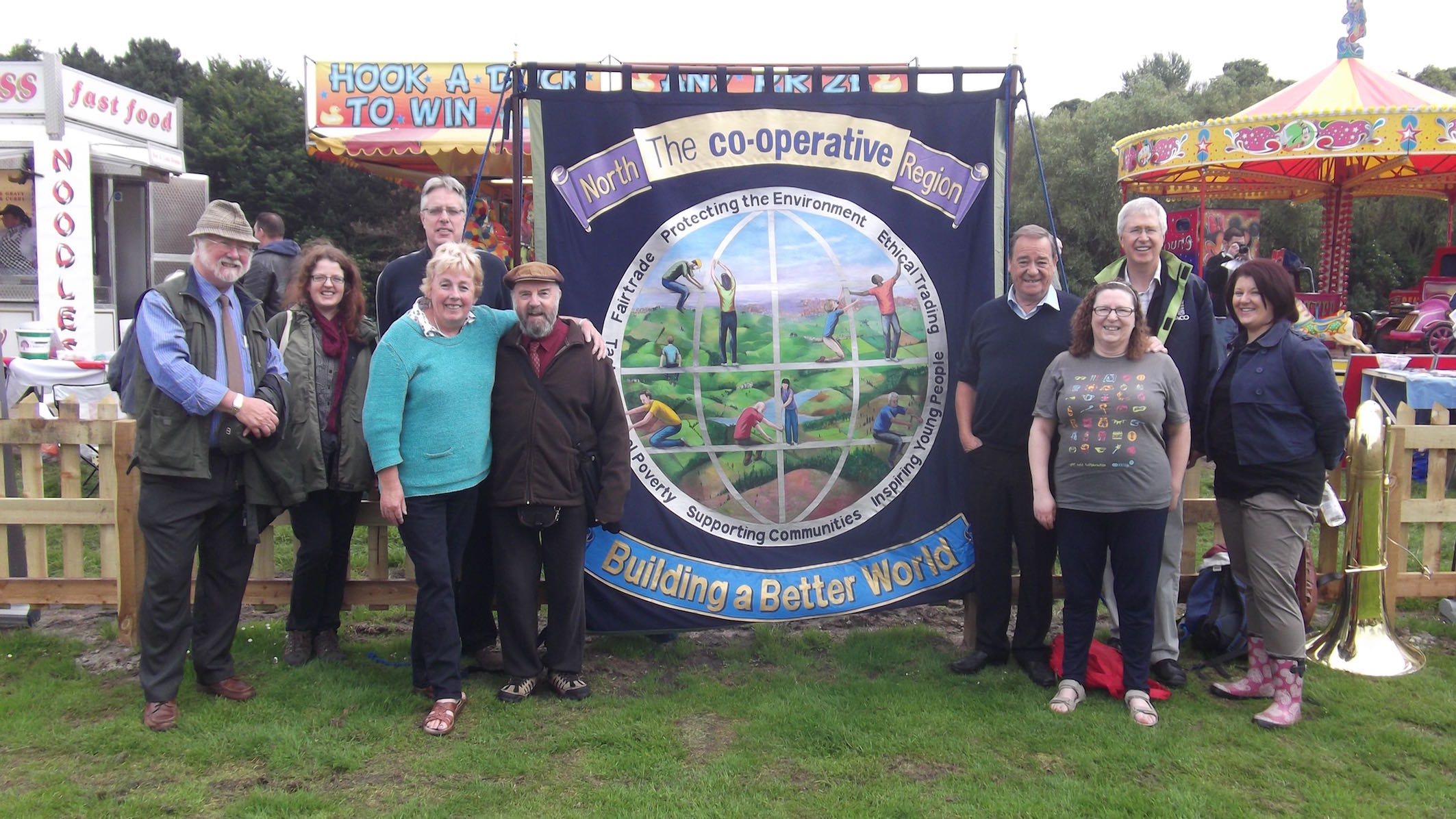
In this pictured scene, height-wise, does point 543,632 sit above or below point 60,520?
below

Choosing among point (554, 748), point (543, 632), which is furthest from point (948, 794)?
point (543, 632)

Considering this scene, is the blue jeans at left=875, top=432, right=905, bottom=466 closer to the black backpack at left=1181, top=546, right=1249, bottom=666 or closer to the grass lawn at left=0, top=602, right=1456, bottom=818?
Answer: the grass lawn at left=0, top=602, right=1456, bottom=818

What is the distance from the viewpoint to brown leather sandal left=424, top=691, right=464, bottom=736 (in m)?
3.51

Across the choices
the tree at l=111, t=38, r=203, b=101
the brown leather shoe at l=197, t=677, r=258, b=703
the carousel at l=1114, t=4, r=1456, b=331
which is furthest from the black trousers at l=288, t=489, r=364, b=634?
the tree at l=111, t=38, r=203, b=101

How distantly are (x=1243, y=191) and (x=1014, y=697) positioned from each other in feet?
57.6

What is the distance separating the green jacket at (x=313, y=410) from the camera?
12.1ft

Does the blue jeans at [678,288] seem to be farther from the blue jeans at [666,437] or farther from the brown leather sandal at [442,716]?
the brown leather sandal at [442,716]

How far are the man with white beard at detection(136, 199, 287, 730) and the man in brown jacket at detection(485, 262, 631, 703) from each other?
88 cm

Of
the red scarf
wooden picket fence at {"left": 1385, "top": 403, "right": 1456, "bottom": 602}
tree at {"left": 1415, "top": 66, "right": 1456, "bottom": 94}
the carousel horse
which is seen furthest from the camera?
tree at {"left": 1415, "top": 66, "right": 1456, "bottom": 94}

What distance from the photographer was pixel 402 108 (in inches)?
559

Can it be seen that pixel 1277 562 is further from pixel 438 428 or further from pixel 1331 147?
pixel 1331 147

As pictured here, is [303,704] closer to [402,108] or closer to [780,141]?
[780,141]

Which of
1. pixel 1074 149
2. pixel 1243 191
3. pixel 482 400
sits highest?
pixel 1074 149

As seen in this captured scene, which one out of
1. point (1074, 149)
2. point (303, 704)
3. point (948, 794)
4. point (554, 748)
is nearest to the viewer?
point (948, 794)
